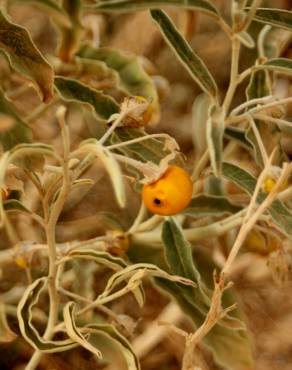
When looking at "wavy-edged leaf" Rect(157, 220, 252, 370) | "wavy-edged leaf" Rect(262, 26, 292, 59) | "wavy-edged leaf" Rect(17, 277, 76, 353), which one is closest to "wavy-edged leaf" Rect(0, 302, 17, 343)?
"wavy-edged leaf" Rect(17, 277, 76, 353)

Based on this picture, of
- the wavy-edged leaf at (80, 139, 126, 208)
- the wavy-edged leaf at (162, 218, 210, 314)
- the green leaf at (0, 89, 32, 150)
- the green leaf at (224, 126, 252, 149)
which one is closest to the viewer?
the wavy-edged leaf at (80, 139, 126, 208)

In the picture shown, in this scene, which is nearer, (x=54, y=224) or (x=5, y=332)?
(x=54, y=224)

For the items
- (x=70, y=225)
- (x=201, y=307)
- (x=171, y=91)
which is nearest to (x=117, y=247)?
(x=201, y=307)

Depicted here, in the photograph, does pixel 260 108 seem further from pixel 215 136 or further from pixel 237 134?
pixel 237 134

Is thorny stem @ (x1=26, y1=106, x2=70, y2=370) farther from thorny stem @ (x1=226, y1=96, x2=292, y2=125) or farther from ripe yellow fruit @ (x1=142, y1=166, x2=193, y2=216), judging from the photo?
thorny stem @ (x1=226, y1=96, x2=292, y2=125)

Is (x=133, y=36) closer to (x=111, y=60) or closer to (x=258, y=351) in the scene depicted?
(x=111, y=60)

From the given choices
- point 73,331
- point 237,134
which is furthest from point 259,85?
point 73,331

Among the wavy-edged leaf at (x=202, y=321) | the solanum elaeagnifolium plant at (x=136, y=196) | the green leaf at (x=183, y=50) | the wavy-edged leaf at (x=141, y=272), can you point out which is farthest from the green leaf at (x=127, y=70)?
the wavy-edged leaf at (x=141, y=272)
